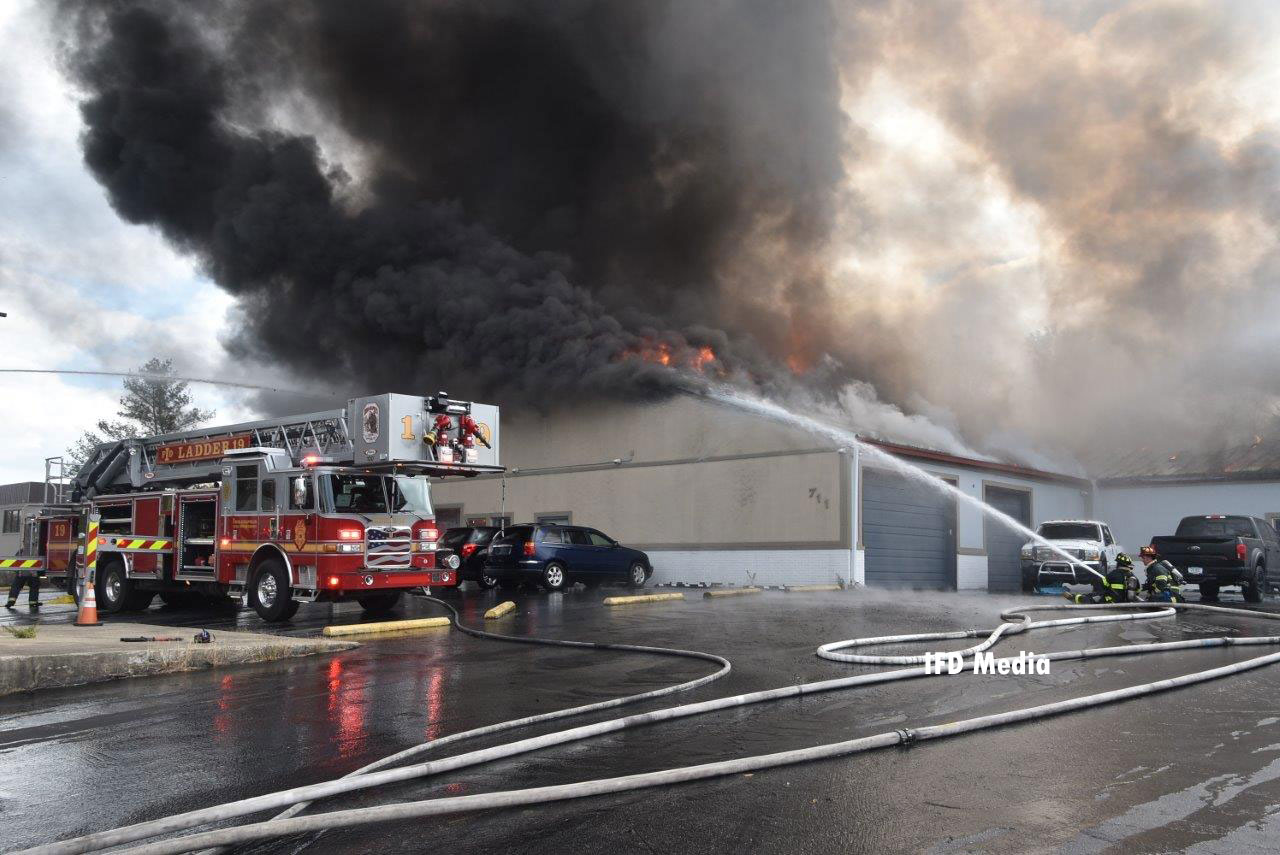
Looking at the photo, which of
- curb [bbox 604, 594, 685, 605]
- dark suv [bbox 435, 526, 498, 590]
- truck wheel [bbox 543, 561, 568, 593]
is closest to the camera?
curb [bbox 604, 594, 685, 605]

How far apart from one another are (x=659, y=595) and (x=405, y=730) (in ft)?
34.9

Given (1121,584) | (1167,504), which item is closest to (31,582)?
(1121,584)

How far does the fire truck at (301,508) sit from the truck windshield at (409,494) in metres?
0.02

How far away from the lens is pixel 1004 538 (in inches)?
980

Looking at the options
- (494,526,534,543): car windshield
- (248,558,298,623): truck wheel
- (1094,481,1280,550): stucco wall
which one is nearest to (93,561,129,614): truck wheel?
(248,558,298,623): truck wheel

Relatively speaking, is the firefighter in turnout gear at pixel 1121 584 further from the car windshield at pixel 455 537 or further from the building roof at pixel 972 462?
the car windshield at pixel 455 537

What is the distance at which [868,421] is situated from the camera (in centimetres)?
2441

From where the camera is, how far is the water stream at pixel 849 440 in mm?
19547

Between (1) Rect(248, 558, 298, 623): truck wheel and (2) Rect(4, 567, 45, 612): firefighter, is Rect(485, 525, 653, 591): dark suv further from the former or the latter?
(2) Rect(4, 567, 45, 612): firefighter

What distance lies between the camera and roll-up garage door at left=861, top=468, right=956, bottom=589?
67.4ft

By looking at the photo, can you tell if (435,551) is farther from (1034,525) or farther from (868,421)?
(1034,525)

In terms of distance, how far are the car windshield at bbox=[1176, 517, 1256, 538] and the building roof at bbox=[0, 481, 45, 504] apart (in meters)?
51.6
